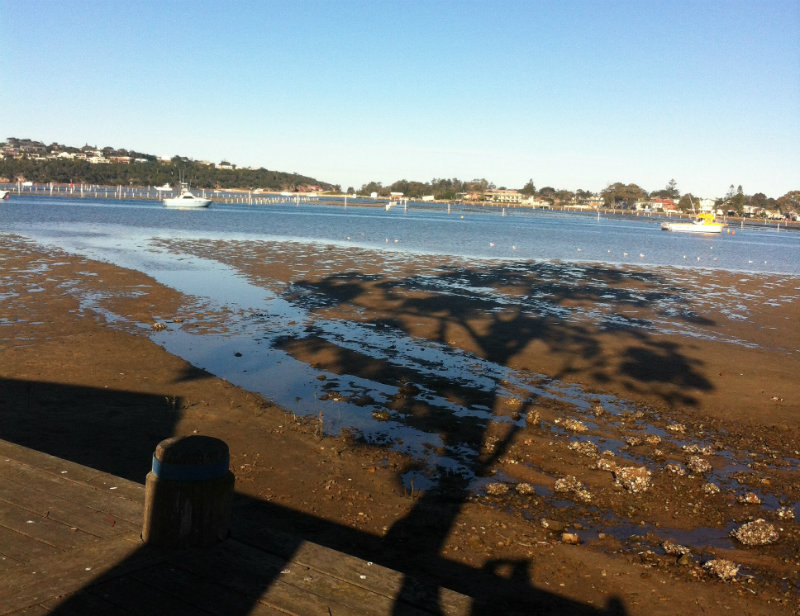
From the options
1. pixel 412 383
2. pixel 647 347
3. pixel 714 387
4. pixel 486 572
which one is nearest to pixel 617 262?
pixel 647 347

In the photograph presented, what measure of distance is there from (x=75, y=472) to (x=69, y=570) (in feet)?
5.57

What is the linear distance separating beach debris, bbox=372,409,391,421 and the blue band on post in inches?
275

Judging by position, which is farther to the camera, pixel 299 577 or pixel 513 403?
pixel 513 403

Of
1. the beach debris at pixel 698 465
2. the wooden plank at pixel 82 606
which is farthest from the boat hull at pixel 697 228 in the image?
the wooden plank at pixel 82 606

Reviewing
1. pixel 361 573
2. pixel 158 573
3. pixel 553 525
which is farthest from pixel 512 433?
pixel 158 573

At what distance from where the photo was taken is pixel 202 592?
4363 mm

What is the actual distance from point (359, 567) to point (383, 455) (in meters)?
5.34

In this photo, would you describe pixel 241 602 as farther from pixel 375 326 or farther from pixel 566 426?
pixel 375 326

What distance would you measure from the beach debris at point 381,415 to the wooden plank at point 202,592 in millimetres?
7187

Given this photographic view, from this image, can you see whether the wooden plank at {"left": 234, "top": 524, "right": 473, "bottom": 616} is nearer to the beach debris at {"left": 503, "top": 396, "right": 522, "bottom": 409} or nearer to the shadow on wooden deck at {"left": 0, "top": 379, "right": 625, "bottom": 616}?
the shadow on wooden deck at {"left": 0, "top": 379, "right": 625, "bottom": 616}

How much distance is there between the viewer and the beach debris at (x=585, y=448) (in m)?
10.5

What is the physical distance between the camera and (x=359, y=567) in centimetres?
477

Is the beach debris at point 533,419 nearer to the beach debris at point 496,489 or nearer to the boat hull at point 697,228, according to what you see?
the beach debris at point 496,489

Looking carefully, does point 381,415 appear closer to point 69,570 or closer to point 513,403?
Answer: point 513,403
